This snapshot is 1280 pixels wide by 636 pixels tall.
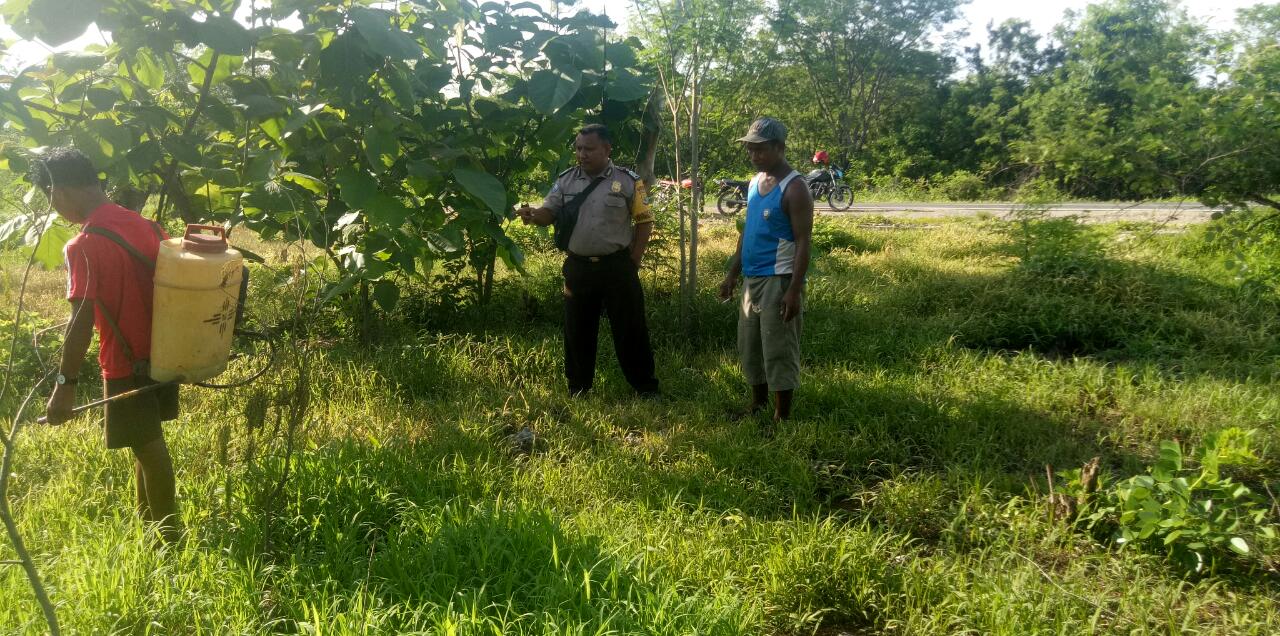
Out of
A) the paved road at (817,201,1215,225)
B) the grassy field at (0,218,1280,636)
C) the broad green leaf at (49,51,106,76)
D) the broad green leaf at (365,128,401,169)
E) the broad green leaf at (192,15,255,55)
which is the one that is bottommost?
the grassy field at (0,218,1280,636)

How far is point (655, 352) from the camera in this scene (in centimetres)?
508

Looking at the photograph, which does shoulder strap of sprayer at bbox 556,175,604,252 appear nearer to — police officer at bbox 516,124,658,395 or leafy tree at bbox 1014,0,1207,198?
police officer at bbox 516,124,658,395

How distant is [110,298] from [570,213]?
2.16 metres

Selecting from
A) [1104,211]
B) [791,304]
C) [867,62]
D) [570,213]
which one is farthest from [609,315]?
[867,62]

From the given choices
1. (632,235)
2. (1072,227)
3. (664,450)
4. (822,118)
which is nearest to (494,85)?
(632,235)

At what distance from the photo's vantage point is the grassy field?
2285 millimetres

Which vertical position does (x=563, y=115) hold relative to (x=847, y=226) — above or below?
above

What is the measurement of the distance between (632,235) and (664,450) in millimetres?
1221

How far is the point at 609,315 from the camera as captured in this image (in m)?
4.27

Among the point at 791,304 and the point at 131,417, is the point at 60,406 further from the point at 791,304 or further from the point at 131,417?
the point at 791,304

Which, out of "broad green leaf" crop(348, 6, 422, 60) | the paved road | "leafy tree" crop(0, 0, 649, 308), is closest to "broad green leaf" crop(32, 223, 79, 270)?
"leafy tree" crop(0, 0, 649, 308)

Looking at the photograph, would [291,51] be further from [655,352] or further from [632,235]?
[655,352]

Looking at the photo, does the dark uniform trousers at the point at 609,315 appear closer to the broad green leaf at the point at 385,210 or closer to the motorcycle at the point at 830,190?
the broad green leaf at the point at 385,210

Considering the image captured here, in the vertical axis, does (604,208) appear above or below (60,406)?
above
